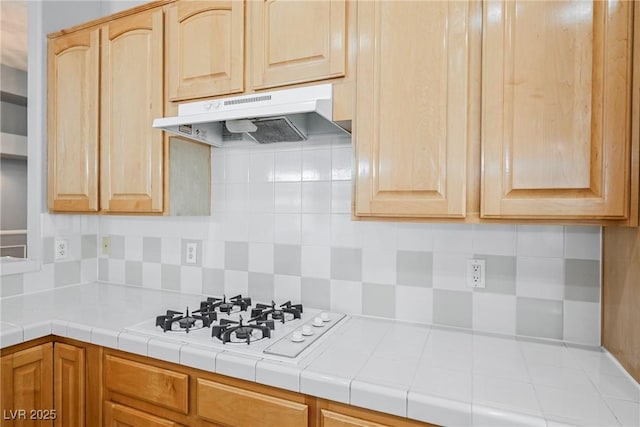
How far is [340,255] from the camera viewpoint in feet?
5.45

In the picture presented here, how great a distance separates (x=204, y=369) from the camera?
119cm

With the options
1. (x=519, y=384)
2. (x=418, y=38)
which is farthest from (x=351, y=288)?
(x=418, y=38)

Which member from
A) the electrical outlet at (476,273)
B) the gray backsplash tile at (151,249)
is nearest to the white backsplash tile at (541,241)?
the electrical outlet at (476,273)

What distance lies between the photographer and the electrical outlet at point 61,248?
209cm

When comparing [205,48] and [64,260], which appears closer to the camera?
[205,48]

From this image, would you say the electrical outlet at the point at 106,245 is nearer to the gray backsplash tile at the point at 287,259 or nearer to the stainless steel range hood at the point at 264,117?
the stainless steel range hood at the point at 264,117

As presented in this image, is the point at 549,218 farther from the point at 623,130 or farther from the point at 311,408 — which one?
the point at 311,408

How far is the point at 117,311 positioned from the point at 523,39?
1867mm

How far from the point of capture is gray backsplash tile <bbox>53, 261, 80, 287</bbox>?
2.08 metres

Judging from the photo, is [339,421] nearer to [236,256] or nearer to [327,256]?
[327,256]

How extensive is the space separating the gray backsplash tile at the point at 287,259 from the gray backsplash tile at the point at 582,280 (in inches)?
42.4

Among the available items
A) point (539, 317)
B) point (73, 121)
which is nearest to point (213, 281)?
point (73, 121)

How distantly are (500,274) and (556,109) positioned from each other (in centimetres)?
65

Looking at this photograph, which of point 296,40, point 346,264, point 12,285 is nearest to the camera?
point 296,40
